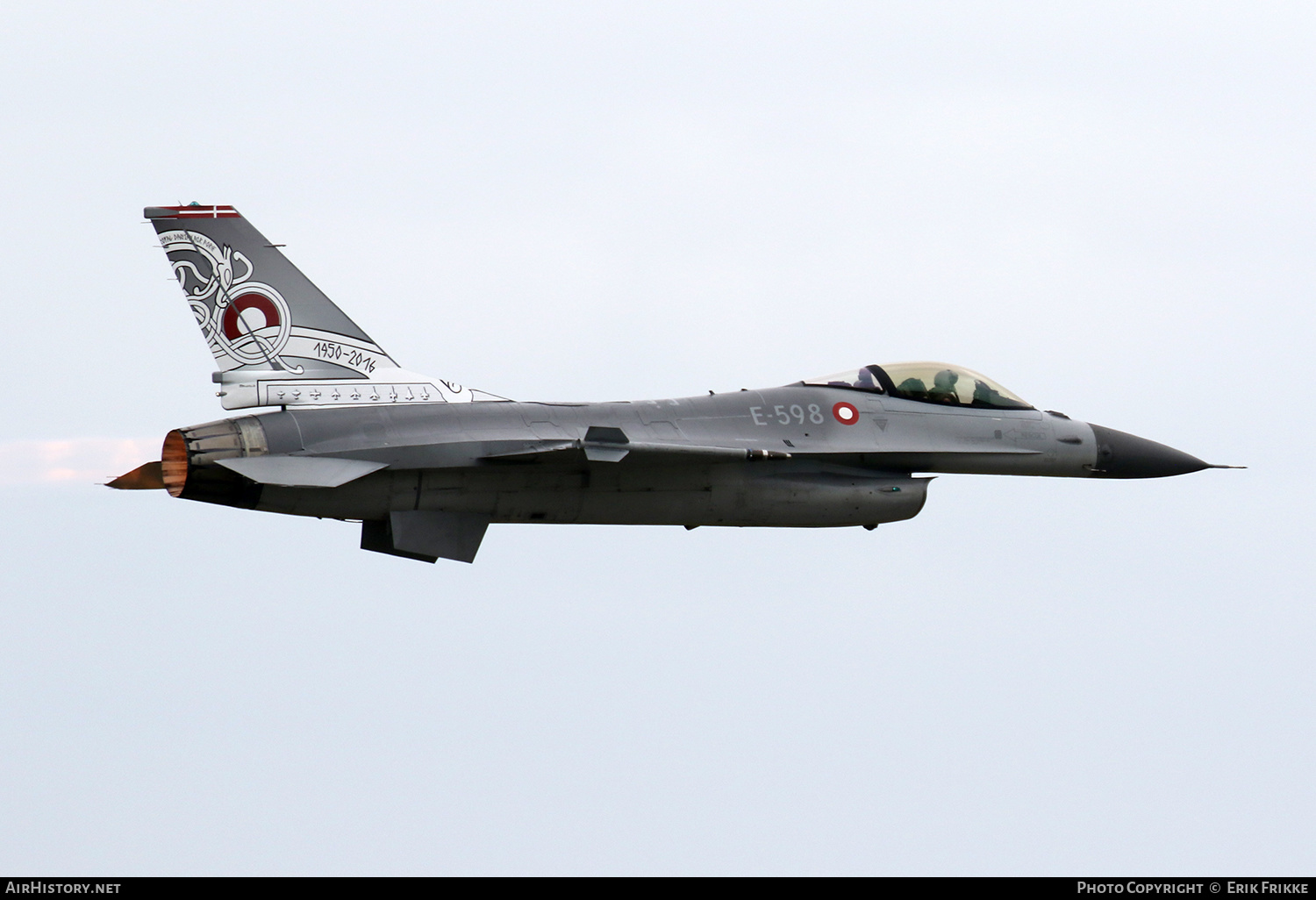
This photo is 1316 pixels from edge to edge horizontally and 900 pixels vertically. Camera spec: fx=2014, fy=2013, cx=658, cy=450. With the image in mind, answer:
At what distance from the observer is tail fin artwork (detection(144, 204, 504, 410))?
823 inches

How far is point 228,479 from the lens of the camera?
20047mm

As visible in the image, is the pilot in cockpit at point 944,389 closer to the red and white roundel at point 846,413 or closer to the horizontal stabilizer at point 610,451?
the red and white roundel at point 846,413

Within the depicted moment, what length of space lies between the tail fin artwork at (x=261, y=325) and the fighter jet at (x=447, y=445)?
2 centimetres

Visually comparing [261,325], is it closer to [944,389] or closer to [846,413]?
[846,413]

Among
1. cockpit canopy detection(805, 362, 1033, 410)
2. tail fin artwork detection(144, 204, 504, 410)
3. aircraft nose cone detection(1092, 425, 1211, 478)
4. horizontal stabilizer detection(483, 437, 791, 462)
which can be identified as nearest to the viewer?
horizontal stabilizer detection(483, 437, 791, 462)

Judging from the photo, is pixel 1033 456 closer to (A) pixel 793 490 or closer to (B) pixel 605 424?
(A) pixel 793 490

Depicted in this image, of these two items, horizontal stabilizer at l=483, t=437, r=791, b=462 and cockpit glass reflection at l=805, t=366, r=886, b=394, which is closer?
horizontal stabilizer at l=483, t=437, r=791, b=462

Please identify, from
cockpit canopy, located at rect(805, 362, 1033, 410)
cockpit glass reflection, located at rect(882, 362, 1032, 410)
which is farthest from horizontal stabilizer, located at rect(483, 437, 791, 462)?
cockpit glass reflection, located at rect(882, 362, 1032, 410)

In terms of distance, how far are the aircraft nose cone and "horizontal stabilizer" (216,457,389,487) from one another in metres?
9.18

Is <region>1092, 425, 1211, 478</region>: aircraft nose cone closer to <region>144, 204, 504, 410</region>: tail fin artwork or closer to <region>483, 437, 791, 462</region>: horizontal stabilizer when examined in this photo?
<region>483, 437, 791, 462</region>: horizontal stabilizer

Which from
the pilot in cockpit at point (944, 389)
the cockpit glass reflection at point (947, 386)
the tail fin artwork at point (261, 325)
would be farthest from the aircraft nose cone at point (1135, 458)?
the tail fin artwork at point (261, 325)

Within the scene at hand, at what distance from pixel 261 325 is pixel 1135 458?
34.8 ft

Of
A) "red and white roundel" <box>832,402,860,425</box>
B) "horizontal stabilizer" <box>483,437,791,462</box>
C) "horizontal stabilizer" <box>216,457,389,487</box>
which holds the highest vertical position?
"red and white roundel" <box>832,402,860,425</box>

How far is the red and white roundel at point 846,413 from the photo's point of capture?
23.1m
